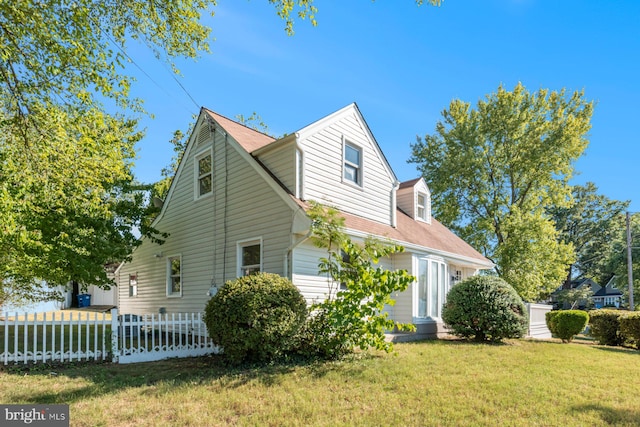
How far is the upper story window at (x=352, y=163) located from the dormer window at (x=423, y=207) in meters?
5.55

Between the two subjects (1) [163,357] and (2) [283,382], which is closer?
(2) [283,382]

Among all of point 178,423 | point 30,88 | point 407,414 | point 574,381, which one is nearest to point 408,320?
point 574,381

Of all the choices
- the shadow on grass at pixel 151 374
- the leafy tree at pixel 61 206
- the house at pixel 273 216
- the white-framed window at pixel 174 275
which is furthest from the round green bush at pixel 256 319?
the white-framed window at pixel 174 275

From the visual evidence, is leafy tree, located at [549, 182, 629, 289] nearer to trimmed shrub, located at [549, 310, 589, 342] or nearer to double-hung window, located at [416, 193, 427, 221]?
double-hung window, located at [416, 193, 427, 221]

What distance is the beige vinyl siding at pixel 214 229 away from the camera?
10117mm

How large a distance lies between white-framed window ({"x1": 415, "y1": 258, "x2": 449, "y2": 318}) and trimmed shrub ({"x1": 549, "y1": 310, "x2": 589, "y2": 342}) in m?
4.04

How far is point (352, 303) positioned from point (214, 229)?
5.61 m

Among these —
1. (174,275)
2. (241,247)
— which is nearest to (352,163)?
(241,247)

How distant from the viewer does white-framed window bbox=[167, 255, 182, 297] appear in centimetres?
1305

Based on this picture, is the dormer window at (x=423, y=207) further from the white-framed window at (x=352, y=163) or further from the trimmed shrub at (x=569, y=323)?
the trimmed shrub at (x=569, y=323)

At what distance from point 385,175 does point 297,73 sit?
15.0 feet

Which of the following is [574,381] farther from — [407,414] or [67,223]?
[67,223]

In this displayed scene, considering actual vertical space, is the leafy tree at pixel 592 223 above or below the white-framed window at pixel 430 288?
above

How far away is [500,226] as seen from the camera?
24016 millimetres
